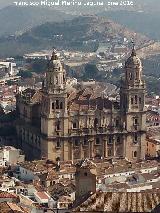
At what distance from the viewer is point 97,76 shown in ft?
353

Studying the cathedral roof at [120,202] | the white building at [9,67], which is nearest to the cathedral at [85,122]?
the cathedral roof at [120,202]

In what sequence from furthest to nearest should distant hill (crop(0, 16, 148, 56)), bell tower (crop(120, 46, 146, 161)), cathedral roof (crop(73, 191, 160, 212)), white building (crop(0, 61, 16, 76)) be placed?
1. distant hill (crop(0, 16, 148, 56))
2. white building (crop(0, 61, 16, 76))
3. bell tower (crop(120, 46, 146, 161))
4. cathedral roof (crop(73, 191, 160, 212))

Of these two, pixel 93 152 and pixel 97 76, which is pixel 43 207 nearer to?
pixel 93 152

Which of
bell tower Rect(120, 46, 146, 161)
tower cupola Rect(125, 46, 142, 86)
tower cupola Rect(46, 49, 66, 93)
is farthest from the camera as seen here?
bell tower Rect(120, 46, 146, 161)

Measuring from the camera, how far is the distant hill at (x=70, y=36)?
527 ft

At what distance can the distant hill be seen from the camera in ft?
527

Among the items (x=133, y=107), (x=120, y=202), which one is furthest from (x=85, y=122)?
(x=120, y=202)

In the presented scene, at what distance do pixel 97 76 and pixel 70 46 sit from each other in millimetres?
52728

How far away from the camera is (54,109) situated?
4991 centimetres

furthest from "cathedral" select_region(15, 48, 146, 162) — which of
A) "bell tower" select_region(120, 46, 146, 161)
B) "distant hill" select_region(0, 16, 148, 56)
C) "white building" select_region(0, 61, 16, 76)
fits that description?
"distant hill" select_region(0, 16, 148, 56)

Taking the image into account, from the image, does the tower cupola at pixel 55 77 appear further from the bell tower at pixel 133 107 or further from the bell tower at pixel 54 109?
the bell tower at pixel 133 107

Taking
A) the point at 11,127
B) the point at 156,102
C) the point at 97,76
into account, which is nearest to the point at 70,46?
the point at 97,76

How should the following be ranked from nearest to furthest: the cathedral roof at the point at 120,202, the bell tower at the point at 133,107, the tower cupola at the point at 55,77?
the cathedral roof at the point at 120,202 → the tower cupola at the point at 55,77 → the bell tower at the point at 133,107

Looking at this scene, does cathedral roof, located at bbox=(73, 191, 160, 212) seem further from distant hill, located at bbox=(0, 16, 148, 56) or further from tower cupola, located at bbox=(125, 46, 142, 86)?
distant hill, located at bbox=(0, 16, 148, 56)
